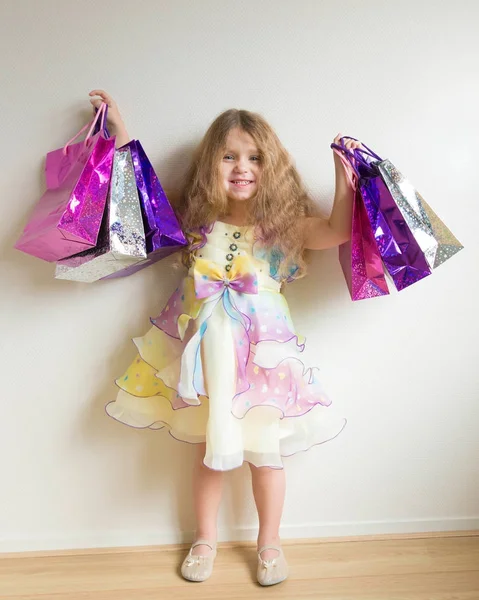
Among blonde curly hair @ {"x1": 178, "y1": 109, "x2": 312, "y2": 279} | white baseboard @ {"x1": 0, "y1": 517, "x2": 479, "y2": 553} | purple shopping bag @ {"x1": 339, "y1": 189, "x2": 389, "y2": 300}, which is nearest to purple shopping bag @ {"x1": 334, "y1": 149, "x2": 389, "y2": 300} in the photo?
purple shopping bag @ {"x1": 339, "y1": 189, "x2": 389, "y2": 300}

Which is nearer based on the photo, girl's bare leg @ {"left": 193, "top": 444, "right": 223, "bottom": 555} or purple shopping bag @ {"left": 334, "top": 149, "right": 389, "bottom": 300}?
purple shopping bag @ {"left": 334, "top": 149, "right": 389, "bottom": 300}

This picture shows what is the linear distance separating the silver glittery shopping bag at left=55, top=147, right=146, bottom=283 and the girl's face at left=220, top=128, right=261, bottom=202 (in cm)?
19

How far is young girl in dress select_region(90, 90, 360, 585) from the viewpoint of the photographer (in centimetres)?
118

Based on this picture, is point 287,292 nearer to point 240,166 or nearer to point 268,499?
point 240,166

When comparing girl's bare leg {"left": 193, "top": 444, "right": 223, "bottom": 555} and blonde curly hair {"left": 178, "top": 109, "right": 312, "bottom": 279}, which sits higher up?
blonde curly hair {"left": 178, "top": 109, "right": 312, "bottom": 279}

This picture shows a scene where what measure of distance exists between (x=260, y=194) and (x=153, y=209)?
0.21 metres

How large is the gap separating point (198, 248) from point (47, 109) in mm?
426

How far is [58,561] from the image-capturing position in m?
1.32

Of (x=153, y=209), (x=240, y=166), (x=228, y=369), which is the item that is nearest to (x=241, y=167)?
(x=240, y=166)

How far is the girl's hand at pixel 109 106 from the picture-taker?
1.24m

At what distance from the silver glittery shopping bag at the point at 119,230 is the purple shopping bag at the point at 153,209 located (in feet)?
0.05

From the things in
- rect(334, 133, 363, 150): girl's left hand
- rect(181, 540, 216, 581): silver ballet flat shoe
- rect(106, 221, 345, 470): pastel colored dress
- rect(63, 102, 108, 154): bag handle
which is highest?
rect(63, 102, 108, 154): bag handle

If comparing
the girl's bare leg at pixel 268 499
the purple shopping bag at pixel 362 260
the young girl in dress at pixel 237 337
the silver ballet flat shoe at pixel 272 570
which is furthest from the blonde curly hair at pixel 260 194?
the silver ballet flat shoe at pixel 272 570

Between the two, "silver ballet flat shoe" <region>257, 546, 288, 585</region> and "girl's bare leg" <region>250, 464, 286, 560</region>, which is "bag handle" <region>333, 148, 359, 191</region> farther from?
"silver ballet flat shoe" <region>257, 546, 288, 585</region>
